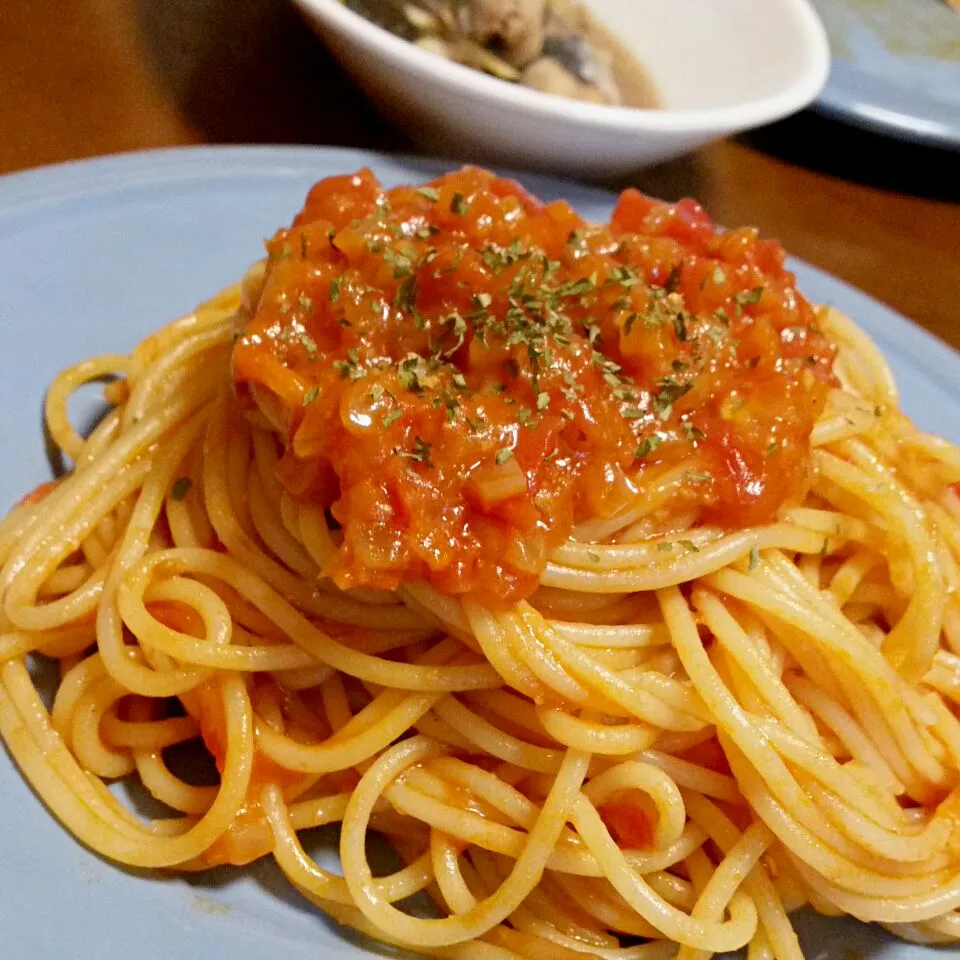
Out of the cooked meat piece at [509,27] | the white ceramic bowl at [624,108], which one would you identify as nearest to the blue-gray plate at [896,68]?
the white ceramic bowl at [624,108]

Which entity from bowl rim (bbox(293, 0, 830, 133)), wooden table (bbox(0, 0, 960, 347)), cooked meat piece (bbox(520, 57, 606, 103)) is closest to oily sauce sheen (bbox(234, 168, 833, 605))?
bowl rim (bbox(293, 0, 830, 133))

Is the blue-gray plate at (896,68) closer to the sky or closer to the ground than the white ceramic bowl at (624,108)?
closer to the ground

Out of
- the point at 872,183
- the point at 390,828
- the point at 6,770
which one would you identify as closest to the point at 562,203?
the point at 390,828

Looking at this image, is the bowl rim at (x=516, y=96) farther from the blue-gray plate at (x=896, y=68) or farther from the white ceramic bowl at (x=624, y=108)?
the blue-gray plate at (x=896, y=68)

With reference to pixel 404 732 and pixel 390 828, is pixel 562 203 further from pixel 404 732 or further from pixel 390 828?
pixel 390 828

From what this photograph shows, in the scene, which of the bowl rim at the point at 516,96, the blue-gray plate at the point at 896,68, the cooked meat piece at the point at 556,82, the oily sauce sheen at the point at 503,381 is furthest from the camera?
the blue-gray plate at the point at 896,68

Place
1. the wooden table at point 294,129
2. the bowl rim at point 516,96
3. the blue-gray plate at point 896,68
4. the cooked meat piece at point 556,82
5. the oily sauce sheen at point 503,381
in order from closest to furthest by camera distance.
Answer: the oily sauce sheen at point 503,381 < the bowl rim at point 516,96 < the wooden table at point 294,129 < the cooked meat piece at point 556,82 < the blue-gray plate at point 896,68

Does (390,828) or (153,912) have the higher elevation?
(153,912)
